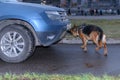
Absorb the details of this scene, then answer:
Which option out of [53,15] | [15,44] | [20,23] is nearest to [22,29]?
[20,23]

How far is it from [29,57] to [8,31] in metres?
0.85

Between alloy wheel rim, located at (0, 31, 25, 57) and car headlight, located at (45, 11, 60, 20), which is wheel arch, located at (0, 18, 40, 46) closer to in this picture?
alloy wheel rim, located at (0, 31, 25, 57)

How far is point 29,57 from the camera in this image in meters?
9.84

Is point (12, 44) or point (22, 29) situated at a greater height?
point (22, 29)

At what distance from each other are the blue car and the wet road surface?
28 cm

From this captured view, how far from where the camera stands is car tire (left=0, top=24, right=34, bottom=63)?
30.7ft

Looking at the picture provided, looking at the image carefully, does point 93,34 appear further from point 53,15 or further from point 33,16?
point 33,16

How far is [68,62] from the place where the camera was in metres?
9.57

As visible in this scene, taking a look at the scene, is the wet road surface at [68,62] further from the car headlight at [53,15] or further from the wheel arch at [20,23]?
the car headlight at [53,15]

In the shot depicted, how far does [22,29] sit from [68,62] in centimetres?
126

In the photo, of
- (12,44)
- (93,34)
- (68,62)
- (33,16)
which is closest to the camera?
(33,16)

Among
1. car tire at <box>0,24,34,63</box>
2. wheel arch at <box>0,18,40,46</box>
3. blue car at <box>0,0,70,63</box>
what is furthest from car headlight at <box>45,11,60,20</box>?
car tire at <box>0,24,34,63</box>

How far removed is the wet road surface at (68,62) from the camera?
8617 mm

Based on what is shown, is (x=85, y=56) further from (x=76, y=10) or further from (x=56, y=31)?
(x=76, y=10)
